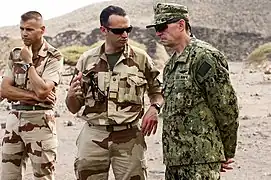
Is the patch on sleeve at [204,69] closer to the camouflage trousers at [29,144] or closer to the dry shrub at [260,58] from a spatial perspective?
the camouflage trousers at [29,144]

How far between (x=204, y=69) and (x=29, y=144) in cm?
192

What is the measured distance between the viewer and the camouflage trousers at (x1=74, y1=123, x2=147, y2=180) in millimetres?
4930

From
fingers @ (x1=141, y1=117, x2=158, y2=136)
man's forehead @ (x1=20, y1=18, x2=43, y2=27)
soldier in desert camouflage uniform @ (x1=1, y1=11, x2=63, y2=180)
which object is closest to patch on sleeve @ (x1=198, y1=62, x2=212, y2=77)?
fingers @ (x1=141, y1=117, x2=158, y2=136)

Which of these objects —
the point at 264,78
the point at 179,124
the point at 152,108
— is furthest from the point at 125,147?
the point at 264,78

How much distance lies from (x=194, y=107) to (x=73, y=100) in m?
1.20

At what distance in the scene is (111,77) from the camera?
4.96m

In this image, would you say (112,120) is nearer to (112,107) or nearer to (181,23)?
(112,107)

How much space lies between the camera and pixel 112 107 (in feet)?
16.2

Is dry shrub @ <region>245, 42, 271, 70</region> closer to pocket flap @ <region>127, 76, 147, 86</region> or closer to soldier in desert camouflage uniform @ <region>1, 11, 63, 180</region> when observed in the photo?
soldier in desert camouflage uniform @ <region>1, 11, 63, 180</region>

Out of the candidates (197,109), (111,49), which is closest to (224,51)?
(111,49)

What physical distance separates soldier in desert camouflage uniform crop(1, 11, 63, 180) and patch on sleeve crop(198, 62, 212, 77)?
64.6 inches

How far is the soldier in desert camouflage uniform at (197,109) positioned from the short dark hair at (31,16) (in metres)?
1.52

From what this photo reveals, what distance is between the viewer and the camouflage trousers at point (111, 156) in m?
4.93

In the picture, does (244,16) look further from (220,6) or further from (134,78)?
(134,78)
